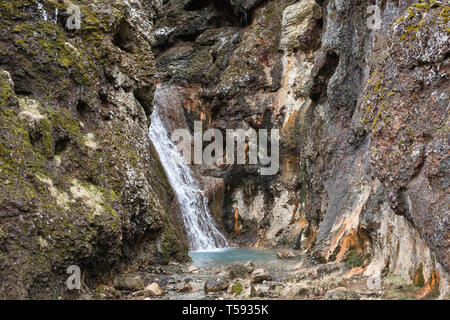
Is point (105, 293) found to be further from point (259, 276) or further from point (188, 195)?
point (188, 195)

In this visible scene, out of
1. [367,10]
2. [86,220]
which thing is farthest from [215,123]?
[86,220]

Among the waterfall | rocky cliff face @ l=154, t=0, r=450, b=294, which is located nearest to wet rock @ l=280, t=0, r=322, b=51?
rocky cliff face @ l=154, t=0, r=450, b=294

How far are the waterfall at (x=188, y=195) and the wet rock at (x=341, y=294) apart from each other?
1638cm

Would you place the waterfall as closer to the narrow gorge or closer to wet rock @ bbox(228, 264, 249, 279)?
the narrow gorge

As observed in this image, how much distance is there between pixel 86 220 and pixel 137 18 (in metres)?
12.0

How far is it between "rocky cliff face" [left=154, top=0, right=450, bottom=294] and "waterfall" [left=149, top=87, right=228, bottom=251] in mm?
1816

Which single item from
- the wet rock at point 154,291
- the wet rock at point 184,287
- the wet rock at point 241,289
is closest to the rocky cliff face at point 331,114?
the wet rock at point 241,289

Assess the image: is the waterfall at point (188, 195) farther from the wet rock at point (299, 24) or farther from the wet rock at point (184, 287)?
the wet rock at point (184, 287)

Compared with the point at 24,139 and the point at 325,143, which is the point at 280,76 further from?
the point at 24,139

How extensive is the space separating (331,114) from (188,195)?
11546mm

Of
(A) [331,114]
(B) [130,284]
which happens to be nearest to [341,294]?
(B) [130,284]

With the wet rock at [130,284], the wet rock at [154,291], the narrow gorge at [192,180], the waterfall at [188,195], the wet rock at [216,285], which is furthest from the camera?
the waterfall at [188,195]

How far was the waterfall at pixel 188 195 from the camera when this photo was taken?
27170 millimetres

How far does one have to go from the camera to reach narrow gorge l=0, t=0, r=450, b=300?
8.96 metres
